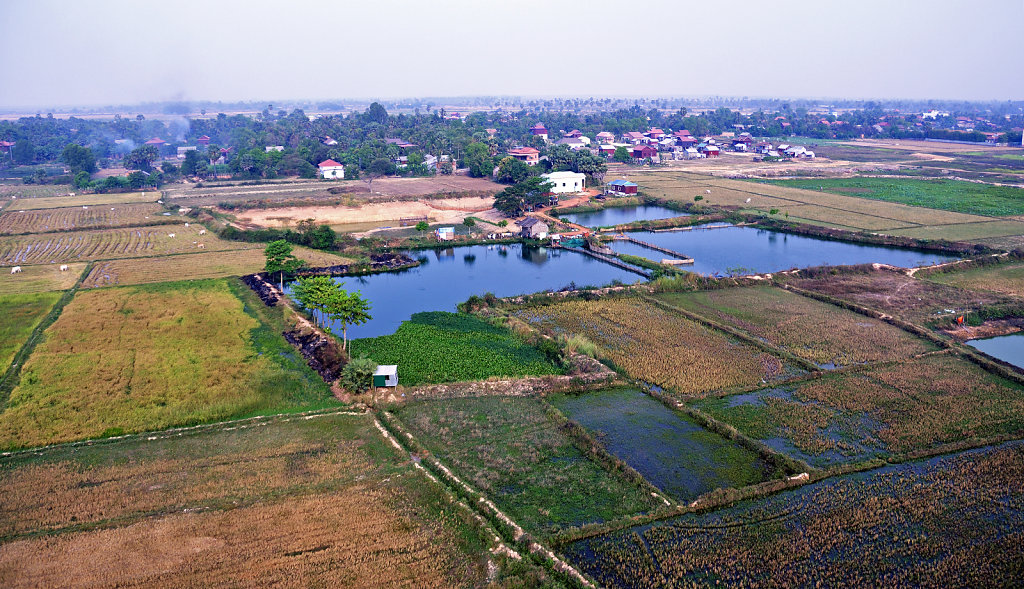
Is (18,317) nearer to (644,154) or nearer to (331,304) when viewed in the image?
(331,304)

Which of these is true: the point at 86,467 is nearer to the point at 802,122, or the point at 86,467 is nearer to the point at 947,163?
the point at 947,163

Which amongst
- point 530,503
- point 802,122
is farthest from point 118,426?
point 802,122

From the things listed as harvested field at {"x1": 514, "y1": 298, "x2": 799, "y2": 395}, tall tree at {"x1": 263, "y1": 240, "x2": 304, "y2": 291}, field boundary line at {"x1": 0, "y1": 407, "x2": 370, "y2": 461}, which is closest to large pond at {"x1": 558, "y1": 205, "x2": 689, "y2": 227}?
harvested field at {"x1": 514, "y1": 298, "x2": 799, "y2": 395}

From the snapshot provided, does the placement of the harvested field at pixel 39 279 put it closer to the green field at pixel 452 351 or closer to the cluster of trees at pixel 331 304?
the cluster of trees at pixel 331 304

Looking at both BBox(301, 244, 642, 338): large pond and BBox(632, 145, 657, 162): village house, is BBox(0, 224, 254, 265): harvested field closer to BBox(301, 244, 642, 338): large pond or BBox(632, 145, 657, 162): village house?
BBox(301, 244, 642, 338): large pond

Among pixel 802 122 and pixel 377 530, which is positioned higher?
pixel 802 122

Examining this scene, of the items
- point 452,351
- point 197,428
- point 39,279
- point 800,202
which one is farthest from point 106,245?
point 800,202

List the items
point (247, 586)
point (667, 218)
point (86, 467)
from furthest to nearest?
point (667, 218) < point (86, 467) < point (247, 586)
